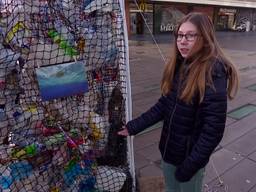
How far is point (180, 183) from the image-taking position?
189cm

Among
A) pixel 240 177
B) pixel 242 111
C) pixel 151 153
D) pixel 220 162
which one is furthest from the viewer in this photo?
pixel 242 111

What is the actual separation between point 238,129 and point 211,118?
2.70 meters

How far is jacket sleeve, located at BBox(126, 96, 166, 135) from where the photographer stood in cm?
197

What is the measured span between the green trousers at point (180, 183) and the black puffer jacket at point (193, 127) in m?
0.09

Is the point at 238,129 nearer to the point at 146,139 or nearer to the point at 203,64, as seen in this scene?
the point at 146,139

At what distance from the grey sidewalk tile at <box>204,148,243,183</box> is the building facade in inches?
493

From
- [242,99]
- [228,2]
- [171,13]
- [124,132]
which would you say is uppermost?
[228,2]

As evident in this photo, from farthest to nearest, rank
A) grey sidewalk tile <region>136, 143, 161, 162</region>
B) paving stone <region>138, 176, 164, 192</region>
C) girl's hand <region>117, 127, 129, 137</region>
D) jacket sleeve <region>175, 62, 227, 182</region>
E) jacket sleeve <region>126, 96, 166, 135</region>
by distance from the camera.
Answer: grey sidewalk tile <region>136, 143, 161, 162</region>, paving stone <region>138, 176, 164, 192</region>, girl's hand <region>117, 127, 129, 137</region>, jacket sleeve <region>126, 96, 166, 135</region>, jacket sleeve <region>175, 62, 227, 182</region>

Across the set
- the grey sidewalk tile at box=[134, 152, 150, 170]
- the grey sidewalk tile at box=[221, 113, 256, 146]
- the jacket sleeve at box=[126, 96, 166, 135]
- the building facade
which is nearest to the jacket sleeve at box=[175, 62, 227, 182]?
the jacket sleeve at box=[126, 96, 166, 135]

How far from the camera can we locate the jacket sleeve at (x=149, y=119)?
197cm

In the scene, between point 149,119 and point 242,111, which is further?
point 242,111

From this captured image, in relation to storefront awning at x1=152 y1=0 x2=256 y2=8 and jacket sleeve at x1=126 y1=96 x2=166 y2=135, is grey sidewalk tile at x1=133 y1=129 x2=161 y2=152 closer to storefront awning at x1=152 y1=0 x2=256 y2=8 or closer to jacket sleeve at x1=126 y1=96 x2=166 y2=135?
jacket sleeve at x1=126 y1=96 x2=166 y2=135

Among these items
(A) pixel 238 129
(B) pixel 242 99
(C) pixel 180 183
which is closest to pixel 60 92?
(C) pixel 180 183

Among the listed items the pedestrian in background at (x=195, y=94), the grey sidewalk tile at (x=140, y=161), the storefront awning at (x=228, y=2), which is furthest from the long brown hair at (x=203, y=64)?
the storefront awning at (x=228, y=2)
